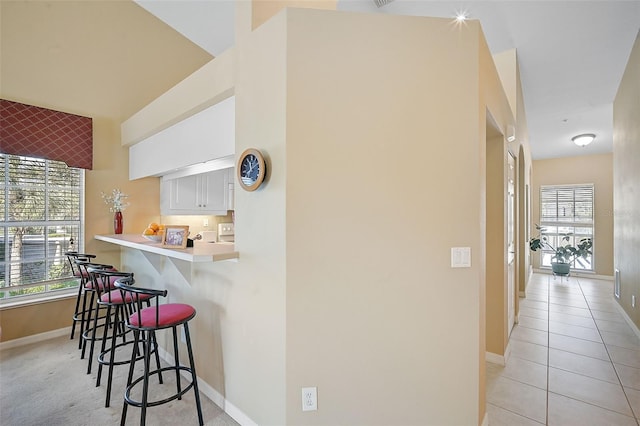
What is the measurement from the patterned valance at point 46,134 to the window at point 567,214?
9.59 metres

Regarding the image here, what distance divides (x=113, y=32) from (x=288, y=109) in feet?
12.4

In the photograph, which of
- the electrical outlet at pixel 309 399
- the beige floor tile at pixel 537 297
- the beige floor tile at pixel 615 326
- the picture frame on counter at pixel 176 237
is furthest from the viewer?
the beige floor tile at pixel 537 297

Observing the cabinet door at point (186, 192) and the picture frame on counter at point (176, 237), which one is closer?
the picture frame on counter at point (176, 237)

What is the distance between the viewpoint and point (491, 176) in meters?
2.88

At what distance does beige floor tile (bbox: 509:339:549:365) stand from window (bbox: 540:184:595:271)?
5.46 meters

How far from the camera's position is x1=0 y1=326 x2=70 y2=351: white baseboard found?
317 centimetres

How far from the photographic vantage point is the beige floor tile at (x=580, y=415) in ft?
6.78

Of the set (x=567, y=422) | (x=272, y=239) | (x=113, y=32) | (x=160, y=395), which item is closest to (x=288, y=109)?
(x=272, y=239)

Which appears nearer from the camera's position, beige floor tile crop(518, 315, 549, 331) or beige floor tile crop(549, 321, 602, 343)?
beige floor tile crop(549, 321, 602, 343)

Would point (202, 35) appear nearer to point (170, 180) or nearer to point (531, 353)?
point (170, 180)

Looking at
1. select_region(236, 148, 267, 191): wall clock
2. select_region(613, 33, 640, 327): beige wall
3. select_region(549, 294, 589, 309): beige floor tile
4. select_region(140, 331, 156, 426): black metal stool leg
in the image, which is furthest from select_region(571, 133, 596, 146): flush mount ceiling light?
select_region(140, 331, 156, 426): black metal stool leg

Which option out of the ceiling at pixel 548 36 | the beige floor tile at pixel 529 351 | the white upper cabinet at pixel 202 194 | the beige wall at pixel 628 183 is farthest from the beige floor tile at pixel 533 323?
the white upper cabinet at pixel 202 194

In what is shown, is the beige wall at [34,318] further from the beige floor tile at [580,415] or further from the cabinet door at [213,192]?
the beige floor tile at [580,415]

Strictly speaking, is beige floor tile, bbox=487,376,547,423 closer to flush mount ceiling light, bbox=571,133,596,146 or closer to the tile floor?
the tile floor
